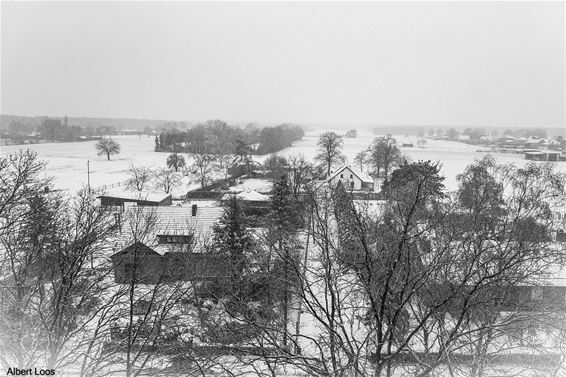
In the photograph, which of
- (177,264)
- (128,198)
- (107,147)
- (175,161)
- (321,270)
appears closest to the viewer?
(321,270)

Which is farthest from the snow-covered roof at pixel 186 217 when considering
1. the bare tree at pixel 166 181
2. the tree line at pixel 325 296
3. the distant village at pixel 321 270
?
the bare tree at pixel 166 181

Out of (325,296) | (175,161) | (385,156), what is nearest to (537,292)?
(325,296)

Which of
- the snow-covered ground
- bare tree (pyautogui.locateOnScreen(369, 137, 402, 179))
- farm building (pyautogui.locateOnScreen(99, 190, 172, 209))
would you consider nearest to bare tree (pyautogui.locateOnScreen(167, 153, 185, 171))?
farm building (pyautogui.locateOnScreen(99, 190, 172, 209))

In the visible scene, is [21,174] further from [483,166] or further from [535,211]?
[483,166]

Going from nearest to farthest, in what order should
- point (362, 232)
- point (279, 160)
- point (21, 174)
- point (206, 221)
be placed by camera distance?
1. point (362, 232)
2. point (21, 174)
3. point (206, 221)
4. point (279, 160)

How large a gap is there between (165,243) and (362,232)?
1410 centimetres

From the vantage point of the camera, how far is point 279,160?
167 feet

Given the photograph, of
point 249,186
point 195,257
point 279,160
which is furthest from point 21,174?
point 279,160

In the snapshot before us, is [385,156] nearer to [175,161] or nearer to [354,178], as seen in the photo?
[354,178]

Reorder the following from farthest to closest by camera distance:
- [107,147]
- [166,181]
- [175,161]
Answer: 1. [107,147]
2. [175,161]
3. [166,181]

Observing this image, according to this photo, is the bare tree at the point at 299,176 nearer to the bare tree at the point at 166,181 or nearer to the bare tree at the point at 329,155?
the bare tree at the point at 166,181

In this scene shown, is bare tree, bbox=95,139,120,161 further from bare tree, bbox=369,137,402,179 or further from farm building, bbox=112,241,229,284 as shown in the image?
farm building, bbox=112,241,229,284

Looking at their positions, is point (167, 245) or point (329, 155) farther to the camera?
point (329, 155)

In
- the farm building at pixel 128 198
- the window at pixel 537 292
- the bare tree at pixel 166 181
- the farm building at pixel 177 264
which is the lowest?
the window at pixel 537 292
